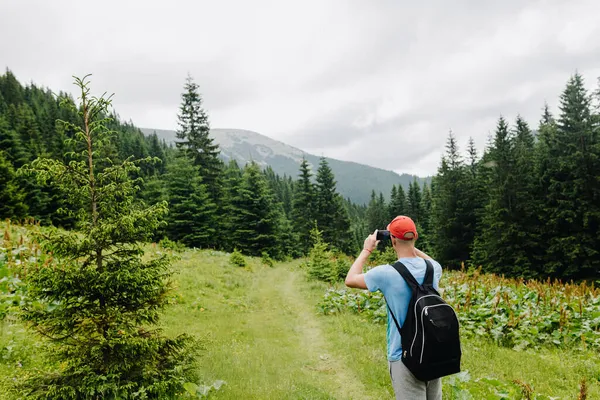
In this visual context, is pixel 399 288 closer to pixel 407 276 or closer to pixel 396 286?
pixel 396 286

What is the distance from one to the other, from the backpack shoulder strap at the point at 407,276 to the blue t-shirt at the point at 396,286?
37 millimetres

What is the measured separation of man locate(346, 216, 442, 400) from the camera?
138 inches

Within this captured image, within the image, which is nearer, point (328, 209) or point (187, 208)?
point (187, 208)

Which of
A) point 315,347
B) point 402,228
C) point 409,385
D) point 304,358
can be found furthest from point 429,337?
point 315,347

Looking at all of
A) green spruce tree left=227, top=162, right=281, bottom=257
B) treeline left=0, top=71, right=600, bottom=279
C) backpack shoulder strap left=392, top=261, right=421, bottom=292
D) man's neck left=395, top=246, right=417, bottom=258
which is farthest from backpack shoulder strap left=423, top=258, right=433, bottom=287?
green spruce tree left=227, top=162, right=281, bottom=257

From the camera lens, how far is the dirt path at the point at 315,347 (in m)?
7.15

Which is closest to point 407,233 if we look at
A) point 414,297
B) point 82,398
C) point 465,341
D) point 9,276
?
point 414,297

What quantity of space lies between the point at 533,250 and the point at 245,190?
1078 inches

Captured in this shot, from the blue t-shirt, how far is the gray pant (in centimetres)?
12

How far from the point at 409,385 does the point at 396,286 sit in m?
1.06

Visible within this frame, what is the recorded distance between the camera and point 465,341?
896cm

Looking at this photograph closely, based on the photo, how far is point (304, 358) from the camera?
9164 millimetres

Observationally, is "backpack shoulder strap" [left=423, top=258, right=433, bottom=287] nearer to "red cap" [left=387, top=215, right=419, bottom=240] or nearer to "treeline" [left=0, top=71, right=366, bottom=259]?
"red cap" [left=387, top=215, right=419, bottom=240]

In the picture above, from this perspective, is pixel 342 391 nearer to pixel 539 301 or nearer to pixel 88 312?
pixel 88 312
